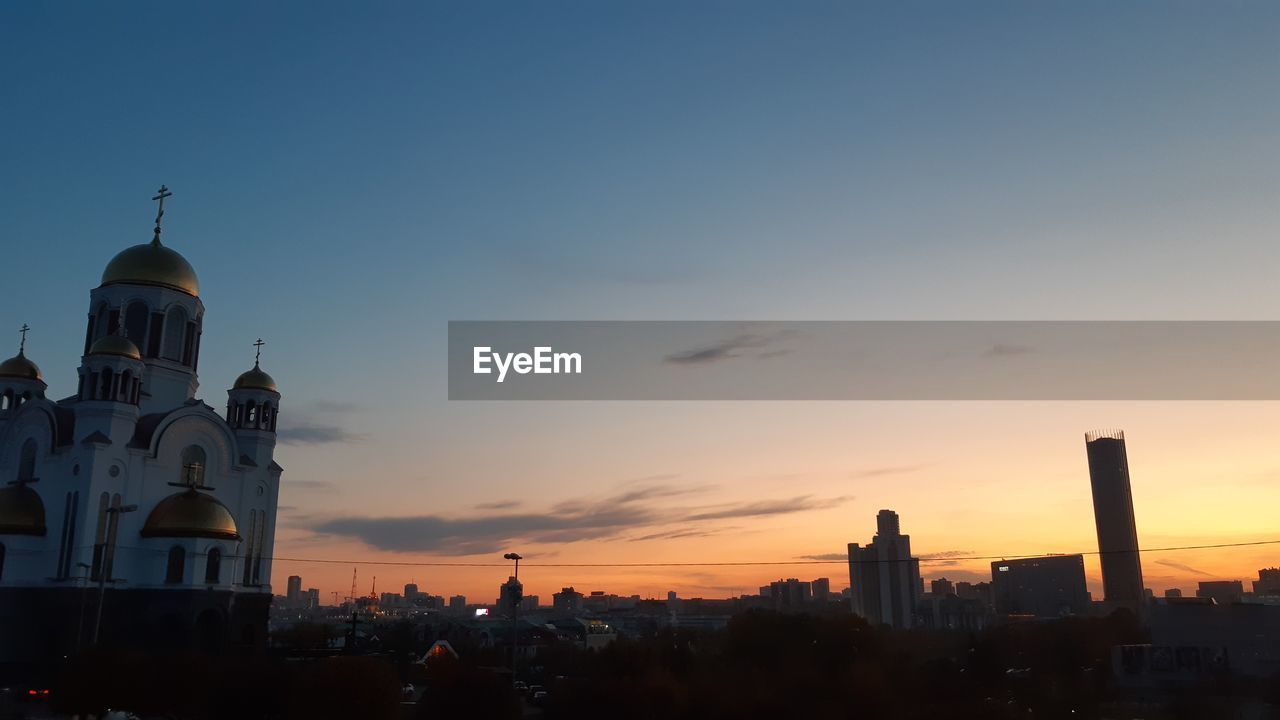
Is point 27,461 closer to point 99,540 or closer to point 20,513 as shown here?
point 20,513

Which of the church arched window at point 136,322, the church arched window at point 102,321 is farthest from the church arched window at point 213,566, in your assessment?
the church arched window at point 102,321

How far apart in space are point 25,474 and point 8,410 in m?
5.41

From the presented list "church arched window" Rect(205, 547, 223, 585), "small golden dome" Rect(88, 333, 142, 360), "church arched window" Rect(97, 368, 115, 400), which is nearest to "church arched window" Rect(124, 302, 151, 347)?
"small golden dome" Rect(88, 333, 142, 360)

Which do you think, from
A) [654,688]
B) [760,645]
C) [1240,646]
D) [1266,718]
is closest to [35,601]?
[654,688]

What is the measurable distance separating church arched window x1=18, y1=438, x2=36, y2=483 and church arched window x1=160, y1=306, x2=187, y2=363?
25.7 ft

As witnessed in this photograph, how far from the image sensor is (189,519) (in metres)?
45.3

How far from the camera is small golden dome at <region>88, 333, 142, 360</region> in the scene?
151 ft

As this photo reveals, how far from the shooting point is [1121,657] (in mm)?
61125

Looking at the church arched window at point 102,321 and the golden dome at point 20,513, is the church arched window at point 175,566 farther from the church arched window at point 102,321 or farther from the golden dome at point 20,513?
the church arched window at point 102,321

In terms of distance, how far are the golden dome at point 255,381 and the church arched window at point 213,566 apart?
12.5 meters

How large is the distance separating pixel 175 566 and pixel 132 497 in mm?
4050

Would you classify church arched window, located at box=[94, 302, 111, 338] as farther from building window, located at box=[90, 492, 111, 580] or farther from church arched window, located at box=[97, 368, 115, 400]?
building window, located at box=[90, 492, 111, 580]

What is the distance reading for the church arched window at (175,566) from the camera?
146 ft

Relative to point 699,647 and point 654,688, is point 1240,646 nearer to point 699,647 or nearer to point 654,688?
point 699,647
